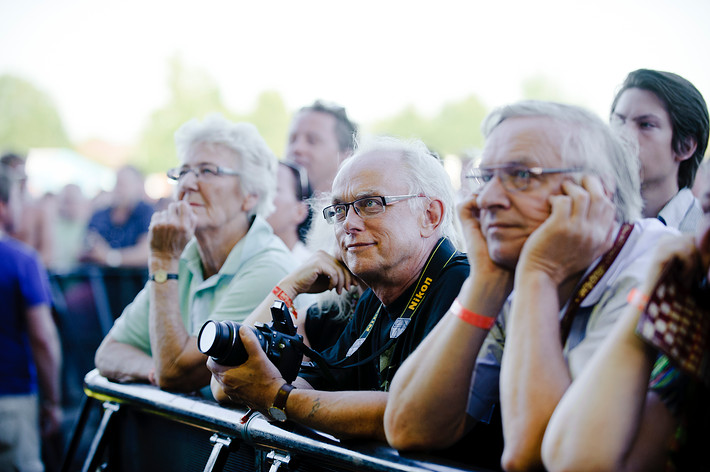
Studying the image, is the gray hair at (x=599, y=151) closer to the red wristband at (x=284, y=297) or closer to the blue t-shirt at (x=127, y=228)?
the red wristband at (x=284, y=297)

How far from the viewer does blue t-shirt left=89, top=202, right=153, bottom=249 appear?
7637 millimetres

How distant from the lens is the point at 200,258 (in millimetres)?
3684

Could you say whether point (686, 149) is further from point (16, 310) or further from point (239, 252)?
point (16, 310)

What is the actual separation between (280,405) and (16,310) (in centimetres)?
297

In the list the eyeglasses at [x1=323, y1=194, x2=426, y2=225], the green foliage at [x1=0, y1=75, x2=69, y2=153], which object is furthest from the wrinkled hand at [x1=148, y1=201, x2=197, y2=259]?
the green foliage at [x1=0, y1=75, x2=69, y2=153]

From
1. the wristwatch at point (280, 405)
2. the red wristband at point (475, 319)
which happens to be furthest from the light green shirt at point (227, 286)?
the red wristband at point (475, 319)

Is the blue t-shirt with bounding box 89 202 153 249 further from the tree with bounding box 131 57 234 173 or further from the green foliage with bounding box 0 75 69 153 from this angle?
the green foliage with bounding box 0 75 69 153

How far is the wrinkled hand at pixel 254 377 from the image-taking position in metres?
2.23

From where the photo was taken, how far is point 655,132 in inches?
108

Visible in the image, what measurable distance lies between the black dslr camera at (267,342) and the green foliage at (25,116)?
39081 mm

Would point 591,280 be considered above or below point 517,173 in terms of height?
below

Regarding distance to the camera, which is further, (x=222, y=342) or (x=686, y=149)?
(x=686, y=149)

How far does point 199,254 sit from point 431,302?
183cm

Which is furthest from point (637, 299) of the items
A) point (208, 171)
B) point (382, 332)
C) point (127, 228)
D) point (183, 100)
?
point (183, 100)
